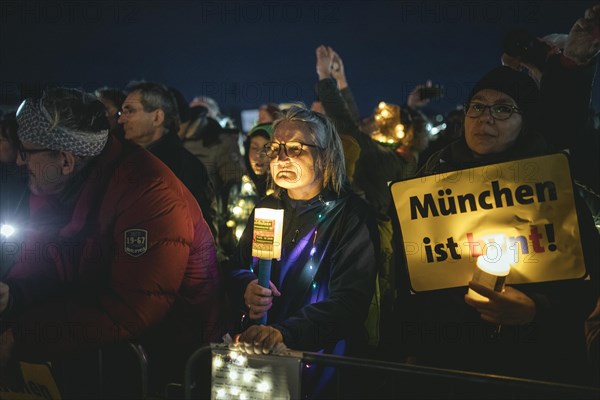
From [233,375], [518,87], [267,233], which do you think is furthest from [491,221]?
[233,375]

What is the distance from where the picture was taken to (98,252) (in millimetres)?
2811

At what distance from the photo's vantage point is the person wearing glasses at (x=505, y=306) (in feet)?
8.69

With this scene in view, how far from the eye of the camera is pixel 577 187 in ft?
9.09

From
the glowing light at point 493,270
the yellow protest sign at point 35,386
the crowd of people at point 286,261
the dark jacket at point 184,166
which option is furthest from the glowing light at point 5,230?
the glowing light at point 493,270

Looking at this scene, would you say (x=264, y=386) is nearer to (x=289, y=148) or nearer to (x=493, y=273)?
(x=493, y=273)

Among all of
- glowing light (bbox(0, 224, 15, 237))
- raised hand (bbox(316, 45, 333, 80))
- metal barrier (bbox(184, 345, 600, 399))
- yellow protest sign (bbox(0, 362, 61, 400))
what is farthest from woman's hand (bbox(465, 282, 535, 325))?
raised hand (bbox(316, 45, 333, 80))

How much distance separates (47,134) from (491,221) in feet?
7.76

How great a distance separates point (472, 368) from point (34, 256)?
2.35 meters

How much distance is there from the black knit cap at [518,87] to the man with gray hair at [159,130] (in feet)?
8.88

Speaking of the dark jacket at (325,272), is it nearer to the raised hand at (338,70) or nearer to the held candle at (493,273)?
the held candle at (493,273)

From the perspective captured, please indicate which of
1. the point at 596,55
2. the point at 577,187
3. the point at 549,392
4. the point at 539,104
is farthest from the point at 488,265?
the point at 596,55

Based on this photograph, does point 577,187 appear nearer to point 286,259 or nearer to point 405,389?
point 405,389

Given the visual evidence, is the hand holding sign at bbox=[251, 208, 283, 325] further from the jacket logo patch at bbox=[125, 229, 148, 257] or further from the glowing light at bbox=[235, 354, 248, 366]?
the jacket logo patch at bbox=[125, 229, 148, 257]

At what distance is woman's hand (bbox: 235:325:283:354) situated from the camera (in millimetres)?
2602
